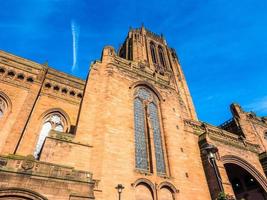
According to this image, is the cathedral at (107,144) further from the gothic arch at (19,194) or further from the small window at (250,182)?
the small window at (250,182)

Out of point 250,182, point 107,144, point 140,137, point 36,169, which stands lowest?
point 36,169

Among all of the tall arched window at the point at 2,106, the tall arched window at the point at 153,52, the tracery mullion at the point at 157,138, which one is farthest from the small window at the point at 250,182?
the tall arched window at the point at 153,52

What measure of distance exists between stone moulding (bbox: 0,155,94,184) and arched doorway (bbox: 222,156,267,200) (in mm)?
15637

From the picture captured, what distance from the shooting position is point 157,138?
17578mm

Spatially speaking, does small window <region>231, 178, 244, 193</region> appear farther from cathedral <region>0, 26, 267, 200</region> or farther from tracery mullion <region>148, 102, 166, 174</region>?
tracery mullion <region>148, 102, 166, 174</region>

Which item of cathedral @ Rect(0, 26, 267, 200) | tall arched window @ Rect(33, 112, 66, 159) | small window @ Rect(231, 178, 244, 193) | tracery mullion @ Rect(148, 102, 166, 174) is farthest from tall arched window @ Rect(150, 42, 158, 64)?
tall arched window @ Rect(33, 112, 66, 159)

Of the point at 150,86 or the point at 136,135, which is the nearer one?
the point at 136,135

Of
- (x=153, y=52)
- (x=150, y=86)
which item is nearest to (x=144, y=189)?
(x=150, y=86)

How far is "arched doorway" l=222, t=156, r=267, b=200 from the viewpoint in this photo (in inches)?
818

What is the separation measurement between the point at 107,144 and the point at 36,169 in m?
5.10

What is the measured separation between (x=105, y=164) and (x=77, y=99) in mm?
11255

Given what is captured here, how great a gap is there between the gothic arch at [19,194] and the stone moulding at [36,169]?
73cm

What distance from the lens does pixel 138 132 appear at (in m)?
16.7

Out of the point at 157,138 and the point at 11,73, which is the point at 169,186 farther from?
the point at 11,73
